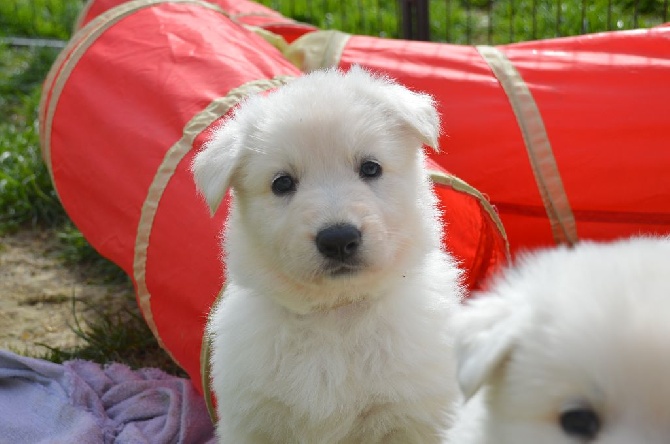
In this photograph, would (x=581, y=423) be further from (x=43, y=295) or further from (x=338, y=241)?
(x=43, y=295)

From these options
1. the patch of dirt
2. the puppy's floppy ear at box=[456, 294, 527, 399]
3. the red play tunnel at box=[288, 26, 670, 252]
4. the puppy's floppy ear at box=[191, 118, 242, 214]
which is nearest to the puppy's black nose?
the puppy's floppy ear at box=[191, 118, 242, 214]

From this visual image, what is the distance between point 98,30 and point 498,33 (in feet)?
10.8

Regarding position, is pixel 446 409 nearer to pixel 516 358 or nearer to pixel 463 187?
pixel 516 358

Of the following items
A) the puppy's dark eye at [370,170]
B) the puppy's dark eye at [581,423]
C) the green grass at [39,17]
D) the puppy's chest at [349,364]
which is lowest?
the puppy's chest at [349,364]

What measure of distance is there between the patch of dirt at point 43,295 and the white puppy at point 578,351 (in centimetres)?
284

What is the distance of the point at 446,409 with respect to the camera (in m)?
2.99

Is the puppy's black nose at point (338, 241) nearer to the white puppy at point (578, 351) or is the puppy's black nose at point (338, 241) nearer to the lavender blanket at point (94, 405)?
the white puppy at point (578, 351)

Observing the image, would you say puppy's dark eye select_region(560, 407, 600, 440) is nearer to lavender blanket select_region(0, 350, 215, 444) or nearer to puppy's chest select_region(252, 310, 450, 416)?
puppy's chest select_region(252, 310, 450, 416)

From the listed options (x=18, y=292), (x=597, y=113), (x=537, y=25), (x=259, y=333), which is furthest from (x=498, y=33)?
(x=259, y=333)

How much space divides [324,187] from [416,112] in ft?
1.59

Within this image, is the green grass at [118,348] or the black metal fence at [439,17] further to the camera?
the black metal fence at [439,17]

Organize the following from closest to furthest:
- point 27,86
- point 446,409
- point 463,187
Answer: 1. point 446,409
2. point 463,187
3. point 27,86

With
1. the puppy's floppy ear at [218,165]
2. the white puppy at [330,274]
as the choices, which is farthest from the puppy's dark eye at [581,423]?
the puppy's floppy ear at [218,165]

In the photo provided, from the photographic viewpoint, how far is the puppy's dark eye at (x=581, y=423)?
211cm
